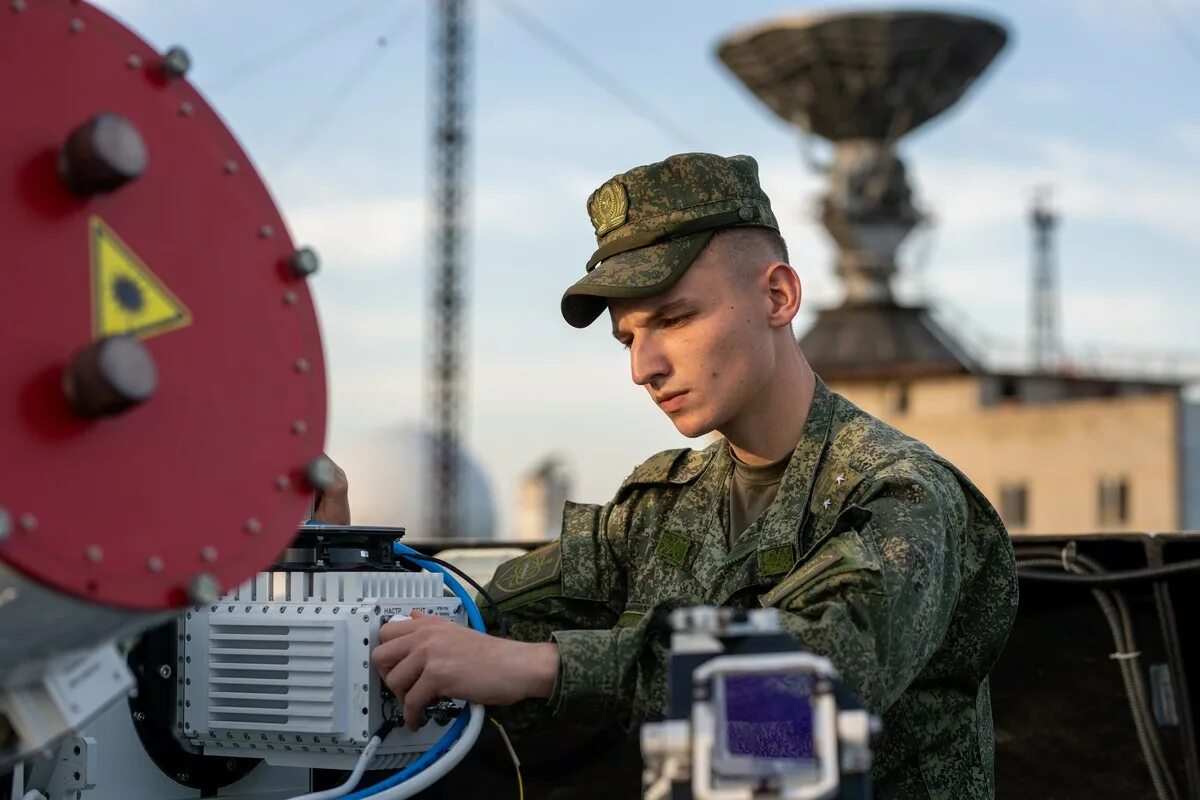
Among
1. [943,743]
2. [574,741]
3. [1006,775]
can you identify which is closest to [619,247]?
[943,743]

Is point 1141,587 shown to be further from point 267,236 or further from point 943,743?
point 267,236

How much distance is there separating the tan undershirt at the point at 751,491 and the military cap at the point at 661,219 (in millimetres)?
499

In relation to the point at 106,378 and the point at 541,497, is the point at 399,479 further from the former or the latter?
the point at 106,378

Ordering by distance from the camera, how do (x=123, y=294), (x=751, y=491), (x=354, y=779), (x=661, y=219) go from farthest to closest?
(x=751, y=491), (x=661, y=219), (x=354, y=779), (x=123, y=294)

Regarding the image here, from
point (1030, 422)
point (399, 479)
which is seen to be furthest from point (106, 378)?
point (1030, 422)

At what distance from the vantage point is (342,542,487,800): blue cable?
296 cm

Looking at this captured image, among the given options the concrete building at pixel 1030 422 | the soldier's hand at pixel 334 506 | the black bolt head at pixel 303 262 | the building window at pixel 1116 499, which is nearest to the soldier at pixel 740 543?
the soldier's hand at pixel 334 506

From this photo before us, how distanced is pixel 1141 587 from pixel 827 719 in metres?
2.54

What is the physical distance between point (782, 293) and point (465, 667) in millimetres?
1070

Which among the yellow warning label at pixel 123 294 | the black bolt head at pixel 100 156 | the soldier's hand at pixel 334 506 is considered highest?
the black bolt head at pixel 100 156

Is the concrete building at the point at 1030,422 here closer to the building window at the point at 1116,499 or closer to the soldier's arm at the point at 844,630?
the building window at the point at 1116,499

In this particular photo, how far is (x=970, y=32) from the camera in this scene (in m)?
45.0

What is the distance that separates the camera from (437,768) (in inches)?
116

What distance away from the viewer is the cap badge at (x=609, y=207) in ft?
10.9
